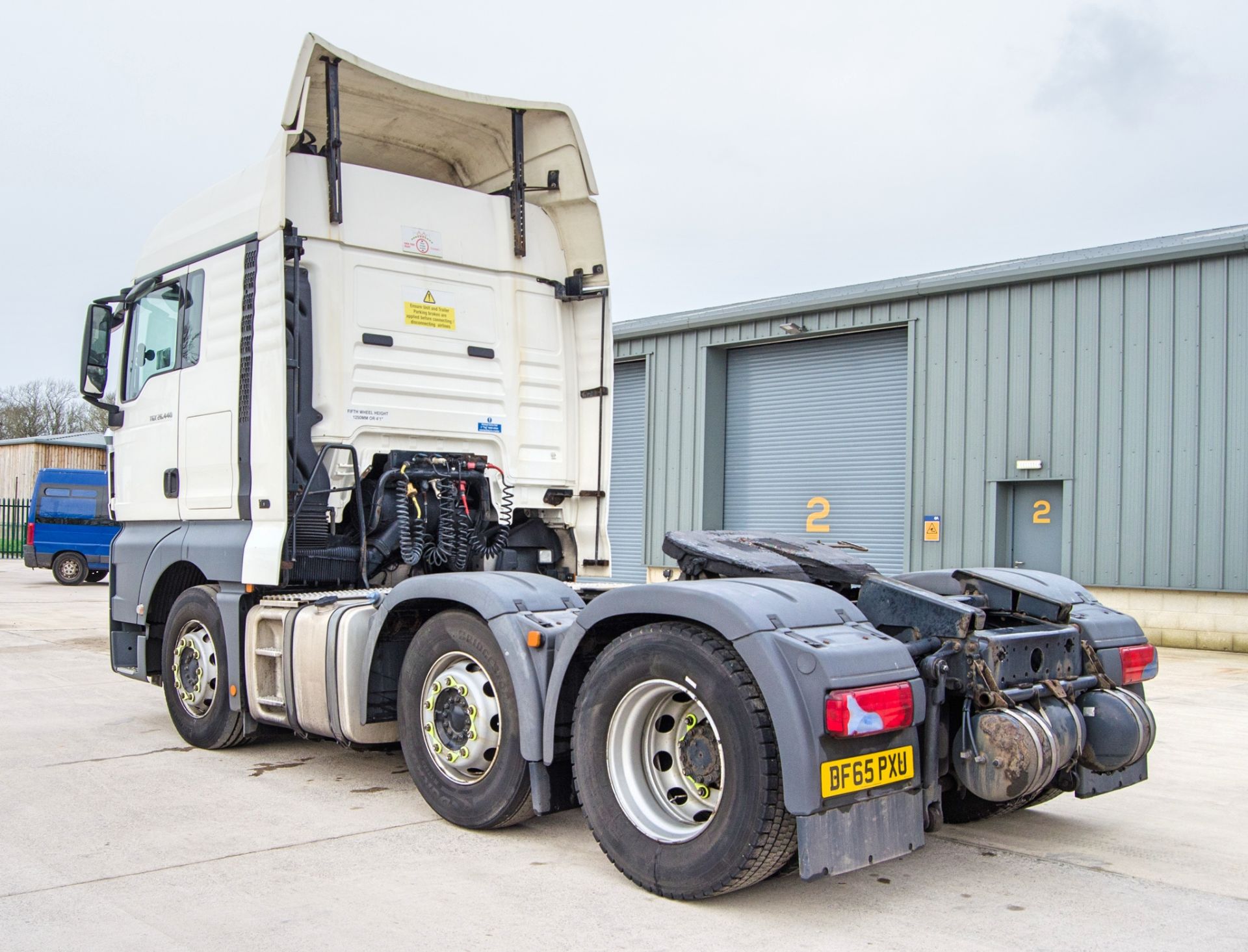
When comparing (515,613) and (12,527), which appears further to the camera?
(12,527)

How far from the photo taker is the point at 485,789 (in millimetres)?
5145

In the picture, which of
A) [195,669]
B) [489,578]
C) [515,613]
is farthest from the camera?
[195,669]

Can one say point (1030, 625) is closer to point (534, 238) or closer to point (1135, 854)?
point (1135, 854)

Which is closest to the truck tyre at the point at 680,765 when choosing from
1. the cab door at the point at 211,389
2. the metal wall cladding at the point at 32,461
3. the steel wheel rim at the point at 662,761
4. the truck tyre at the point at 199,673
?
the steel wheel rim at the point at 662,761

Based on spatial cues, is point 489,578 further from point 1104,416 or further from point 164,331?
point 1104,416

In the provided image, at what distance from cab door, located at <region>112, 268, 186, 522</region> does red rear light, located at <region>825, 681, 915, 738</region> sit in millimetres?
5015

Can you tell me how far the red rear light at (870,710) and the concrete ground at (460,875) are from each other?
2.37ft

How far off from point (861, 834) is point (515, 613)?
183cm

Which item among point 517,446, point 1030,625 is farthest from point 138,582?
point 1030,625

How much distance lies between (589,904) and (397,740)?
2094mm

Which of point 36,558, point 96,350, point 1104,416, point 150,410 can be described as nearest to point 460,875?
point 150,410

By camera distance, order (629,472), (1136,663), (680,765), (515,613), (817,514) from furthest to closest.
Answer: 1. (629,472)
2. (817,514)
3. (1136,663)
4. (515,613)
5. (680,765)

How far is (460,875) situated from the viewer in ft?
15.1

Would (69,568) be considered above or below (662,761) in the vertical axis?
below
